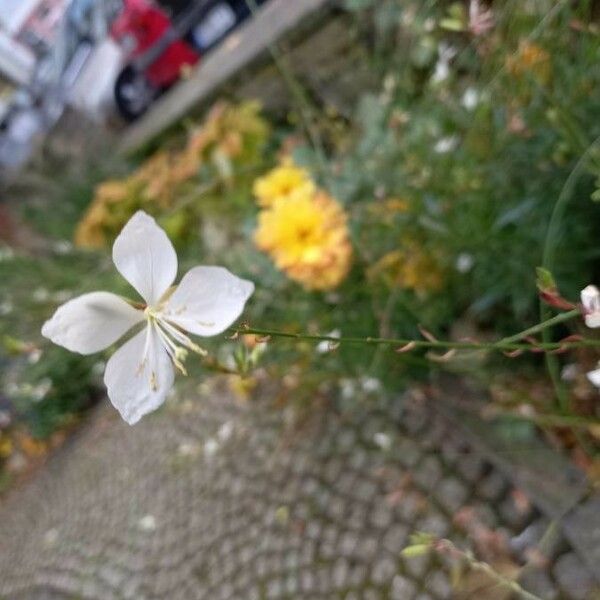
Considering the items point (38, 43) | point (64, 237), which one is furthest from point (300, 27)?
point (38, 43)

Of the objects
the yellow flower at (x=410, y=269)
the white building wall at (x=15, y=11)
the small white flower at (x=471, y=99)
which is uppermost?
the small white flower at (x=471, y=99)

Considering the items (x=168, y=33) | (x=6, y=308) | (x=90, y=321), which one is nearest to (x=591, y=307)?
(x=90, y=321)

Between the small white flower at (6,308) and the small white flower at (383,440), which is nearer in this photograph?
the small white flower at (383,440)

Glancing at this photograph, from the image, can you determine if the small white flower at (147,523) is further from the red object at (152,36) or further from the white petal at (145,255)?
the red object at (152,36)

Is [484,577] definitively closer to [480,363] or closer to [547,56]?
[480,363]

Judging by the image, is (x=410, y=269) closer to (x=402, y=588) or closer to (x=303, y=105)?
(x=303, y=105)

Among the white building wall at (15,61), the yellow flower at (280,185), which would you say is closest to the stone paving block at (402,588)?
the yellow flower at (280,185)
